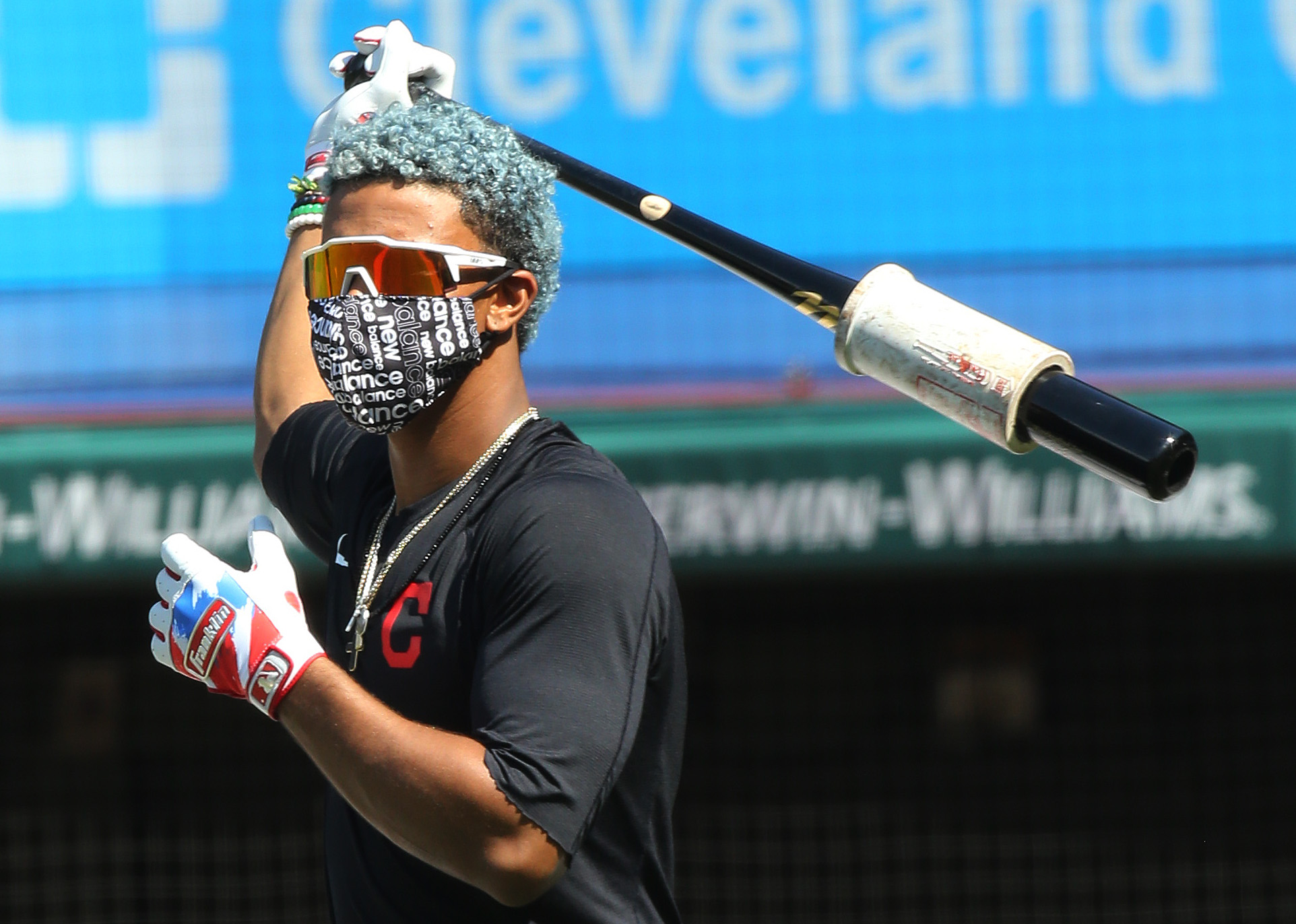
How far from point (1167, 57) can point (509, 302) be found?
13.6 feet

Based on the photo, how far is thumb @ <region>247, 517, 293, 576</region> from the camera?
1.60 meters

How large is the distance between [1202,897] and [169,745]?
3.96 m

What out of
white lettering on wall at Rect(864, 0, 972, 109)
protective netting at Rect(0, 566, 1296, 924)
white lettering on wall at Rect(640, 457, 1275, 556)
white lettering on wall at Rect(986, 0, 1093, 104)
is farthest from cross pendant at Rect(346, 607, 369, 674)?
white lettering on wall at Rect(986, 0, 1093, 104)

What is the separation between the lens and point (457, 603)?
1561mm

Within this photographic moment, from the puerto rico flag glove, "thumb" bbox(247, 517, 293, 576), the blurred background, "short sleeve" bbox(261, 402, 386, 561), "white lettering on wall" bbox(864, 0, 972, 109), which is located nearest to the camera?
the puerto rico flag glove

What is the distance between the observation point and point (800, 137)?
521cm

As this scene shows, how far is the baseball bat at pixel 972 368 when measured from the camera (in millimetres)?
1303

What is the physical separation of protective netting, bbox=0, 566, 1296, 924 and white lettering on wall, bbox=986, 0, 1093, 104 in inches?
70.7

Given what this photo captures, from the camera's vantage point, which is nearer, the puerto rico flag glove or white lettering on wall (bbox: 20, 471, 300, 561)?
the puerto rico flag glove

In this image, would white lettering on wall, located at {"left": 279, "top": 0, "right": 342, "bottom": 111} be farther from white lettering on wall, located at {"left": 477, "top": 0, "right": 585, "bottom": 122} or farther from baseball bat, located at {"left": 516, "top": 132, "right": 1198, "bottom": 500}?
baseball bat, located at {"left": 516, "top": 132, "right": 1198, "bottom": 500}

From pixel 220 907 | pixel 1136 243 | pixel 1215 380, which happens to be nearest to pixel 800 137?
pixel 1136 243

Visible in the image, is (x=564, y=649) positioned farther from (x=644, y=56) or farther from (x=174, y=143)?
(x=174, y=143)

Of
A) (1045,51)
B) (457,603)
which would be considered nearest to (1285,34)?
(1045,51)

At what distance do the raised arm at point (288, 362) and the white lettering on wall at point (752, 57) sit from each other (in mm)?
3315
